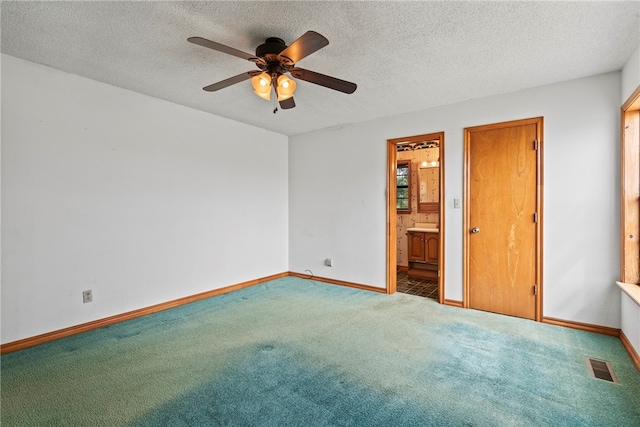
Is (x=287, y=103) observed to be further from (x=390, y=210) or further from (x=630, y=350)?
(x=630, y=350)

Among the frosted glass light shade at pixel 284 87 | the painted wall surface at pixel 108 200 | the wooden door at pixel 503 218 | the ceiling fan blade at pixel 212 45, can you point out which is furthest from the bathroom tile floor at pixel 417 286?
the ceiling fan blade at pixel 212 45

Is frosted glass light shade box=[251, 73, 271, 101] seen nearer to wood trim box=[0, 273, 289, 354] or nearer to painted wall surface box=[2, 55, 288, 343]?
painted wall surface box=[2, 55, 288, 343]

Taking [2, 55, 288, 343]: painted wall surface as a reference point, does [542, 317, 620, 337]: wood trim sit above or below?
below

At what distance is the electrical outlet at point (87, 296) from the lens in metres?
2.91

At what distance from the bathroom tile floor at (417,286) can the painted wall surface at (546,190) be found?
409 mm

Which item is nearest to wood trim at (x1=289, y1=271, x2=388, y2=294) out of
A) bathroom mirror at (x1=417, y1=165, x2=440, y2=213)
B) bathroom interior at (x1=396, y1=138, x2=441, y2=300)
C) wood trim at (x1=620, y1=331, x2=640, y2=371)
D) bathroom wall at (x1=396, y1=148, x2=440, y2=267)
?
bathroom interior at (x1=396, y1=138, x2=441, y2=300)

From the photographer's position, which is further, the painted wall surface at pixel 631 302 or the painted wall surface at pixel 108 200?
the painted wall surface at pixel 108 200

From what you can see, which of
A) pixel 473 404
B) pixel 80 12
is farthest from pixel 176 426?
pixel 80 12

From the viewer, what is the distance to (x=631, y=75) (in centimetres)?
243

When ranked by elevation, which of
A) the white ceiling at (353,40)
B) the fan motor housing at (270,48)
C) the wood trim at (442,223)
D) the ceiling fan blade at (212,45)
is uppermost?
the white ceiling at (353,40)

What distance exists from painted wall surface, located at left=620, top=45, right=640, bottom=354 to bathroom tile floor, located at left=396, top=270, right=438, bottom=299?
1.77 meters

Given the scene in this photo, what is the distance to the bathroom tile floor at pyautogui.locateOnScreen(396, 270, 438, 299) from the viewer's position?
417 centimetres

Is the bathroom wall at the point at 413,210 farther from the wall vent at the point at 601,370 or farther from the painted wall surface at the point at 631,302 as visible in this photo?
the wall vent at the point at 601,370

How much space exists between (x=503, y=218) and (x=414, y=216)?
2.46 m
